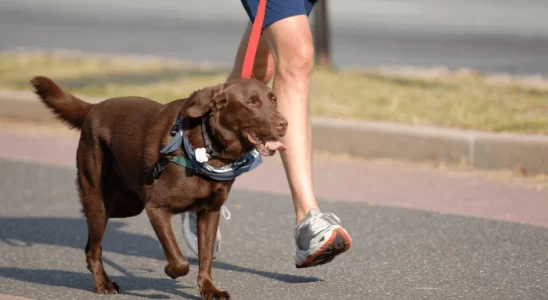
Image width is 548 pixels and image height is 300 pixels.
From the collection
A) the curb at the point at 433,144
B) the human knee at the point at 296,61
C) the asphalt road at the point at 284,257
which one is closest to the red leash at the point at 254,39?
the human knee at the point at 296,61

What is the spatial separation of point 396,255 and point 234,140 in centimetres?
152

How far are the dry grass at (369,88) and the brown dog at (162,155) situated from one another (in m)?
3.61

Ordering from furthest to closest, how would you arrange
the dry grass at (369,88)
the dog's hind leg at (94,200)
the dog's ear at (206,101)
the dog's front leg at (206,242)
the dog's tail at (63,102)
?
the dry grass at (369,88) < the dog's tail at (63,102) < the dog's hind leg at (94,200) < the dog's front leg at (206,242) < the dog's ear at (206,101)

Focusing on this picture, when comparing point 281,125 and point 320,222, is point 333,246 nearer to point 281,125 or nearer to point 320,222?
point 320,222

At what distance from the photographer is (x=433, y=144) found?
7.50 m

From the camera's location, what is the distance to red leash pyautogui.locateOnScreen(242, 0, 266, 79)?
4.70 meters

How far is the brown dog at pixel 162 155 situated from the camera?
4.19 metres

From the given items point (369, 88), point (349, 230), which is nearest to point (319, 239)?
point (349, 230)

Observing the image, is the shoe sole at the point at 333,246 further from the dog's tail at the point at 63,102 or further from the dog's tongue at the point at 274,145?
the dog's tail at the point at 63,102

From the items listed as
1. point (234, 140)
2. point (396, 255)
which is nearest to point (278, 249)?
point (396, 255)

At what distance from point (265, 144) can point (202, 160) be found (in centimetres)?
26

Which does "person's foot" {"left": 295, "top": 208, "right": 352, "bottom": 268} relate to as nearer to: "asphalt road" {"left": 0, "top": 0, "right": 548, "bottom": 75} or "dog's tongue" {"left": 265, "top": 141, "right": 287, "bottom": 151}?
"dog's tongue" {"left": 265, "top": 141, "right": 287, "bottom": 151}

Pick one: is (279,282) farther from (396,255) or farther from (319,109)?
(319,109)

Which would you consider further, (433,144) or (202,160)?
(433,144)
